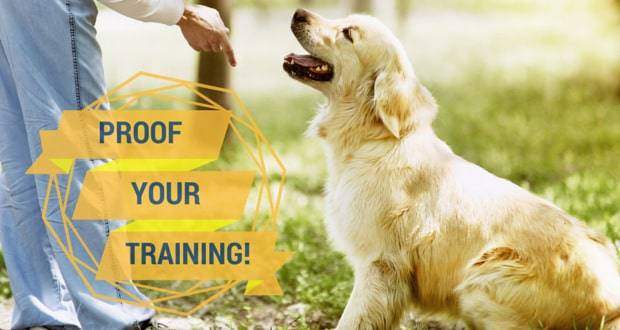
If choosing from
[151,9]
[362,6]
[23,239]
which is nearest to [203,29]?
[151,9]

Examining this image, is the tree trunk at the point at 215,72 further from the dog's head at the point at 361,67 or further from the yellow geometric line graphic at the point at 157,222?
the dog's head at the point at 361,67

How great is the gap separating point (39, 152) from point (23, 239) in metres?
0.46

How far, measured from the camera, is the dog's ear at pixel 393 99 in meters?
3.73

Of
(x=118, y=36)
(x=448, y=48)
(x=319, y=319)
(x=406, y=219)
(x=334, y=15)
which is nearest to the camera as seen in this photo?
(x=406, y=219)

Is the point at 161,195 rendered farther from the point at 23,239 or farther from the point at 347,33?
the point at 347,33

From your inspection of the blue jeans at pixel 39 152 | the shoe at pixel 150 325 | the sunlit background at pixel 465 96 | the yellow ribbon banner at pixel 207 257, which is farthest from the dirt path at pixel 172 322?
the blue jeans at pixel 39 152

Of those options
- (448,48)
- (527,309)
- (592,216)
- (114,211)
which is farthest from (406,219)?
(448,48)

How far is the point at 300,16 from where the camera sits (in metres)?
3.99

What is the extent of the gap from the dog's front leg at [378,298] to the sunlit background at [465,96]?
57 cm

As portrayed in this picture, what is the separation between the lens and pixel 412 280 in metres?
3.71

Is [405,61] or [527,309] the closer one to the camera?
[527,309]

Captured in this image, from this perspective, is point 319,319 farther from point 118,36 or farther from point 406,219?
point 118,36

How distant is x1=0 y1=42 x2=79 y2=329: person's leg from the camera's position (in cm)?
372

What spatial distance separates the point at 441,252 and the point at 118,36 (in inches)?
553
